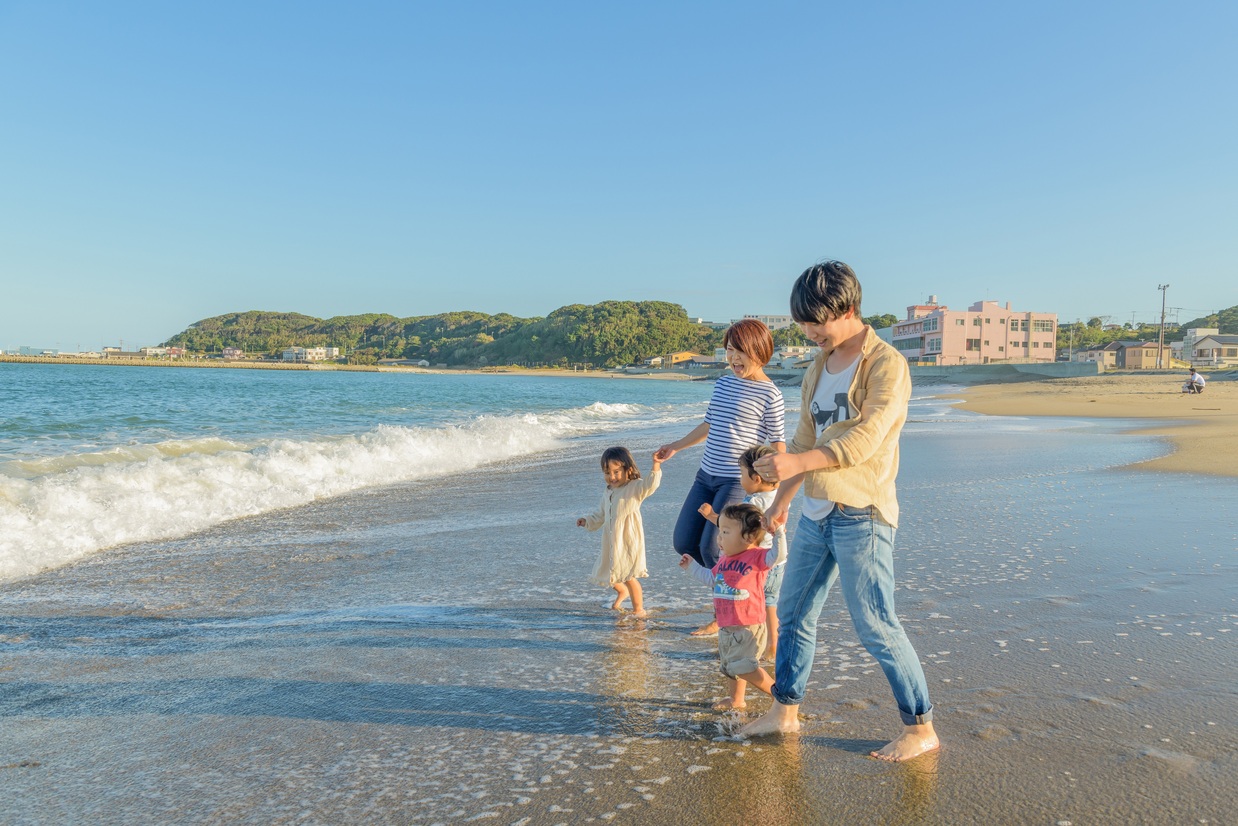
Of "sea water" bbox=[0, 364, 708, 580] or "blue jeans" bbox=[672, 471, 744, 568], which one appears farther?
"sea water" bbox=[0, 364, 708, 580]

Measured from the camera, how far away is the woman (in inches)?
154

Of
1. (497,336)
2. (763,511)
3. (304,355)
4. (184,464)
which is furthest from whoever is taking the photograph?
(497,336)

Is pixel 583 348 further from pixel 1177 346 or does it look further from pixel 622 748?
pixel 622 748

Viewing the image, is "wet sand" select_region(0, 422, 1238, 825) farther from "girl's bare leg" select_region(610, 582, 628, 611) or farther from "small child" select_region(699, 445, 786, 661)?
"small child" select_region(699, 445, 786, 661)

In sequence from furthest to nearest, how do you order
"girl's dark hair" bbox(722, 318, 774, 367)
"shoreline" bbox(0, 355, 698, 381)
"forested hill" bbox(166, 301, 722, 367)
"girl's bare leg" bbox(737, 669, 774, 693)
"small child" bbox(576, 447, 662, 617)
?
"forested hill" bbox(166, 301, 722, 367)
"shoreline" bbox(0, 355, 698, 381)
"small child" bbox(576, 447, 662, 617)
"girl's dark hair" bbox(722, 318, 774, 367)
"girl's bare leg" bbox(737, 669, 774, 693)

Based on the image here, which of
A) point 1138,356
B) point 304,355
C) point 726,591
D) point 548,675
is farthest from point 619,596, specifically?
point 304,355

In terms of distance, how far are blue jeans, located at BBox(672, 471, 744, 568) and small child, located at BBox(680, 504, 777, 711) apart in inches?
24.6

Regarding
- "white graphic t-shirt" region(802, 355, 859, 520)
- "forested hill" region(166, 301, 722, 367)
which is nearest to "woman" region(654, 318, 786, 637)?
"white graphic t-shirt" region(802, 355, 859, 520)

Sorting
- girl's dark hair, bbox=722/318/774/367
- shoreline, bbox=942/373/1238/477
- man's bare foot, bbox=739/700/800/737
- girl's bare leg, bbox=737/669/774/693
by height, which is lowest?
man's bare foot, bbox=739/700/800/737

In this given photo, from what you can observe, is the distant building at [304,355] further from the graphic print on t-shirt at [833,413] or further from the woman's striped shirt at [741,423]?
the graphic print on t-shirt at [833,413]

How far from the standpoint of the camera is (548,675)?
365cm

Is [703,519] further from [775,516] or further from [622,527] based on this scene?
[775,516]

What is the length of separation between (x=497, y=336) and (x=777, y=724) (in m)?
179

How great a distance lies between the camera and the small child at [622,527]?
4.54 meters
